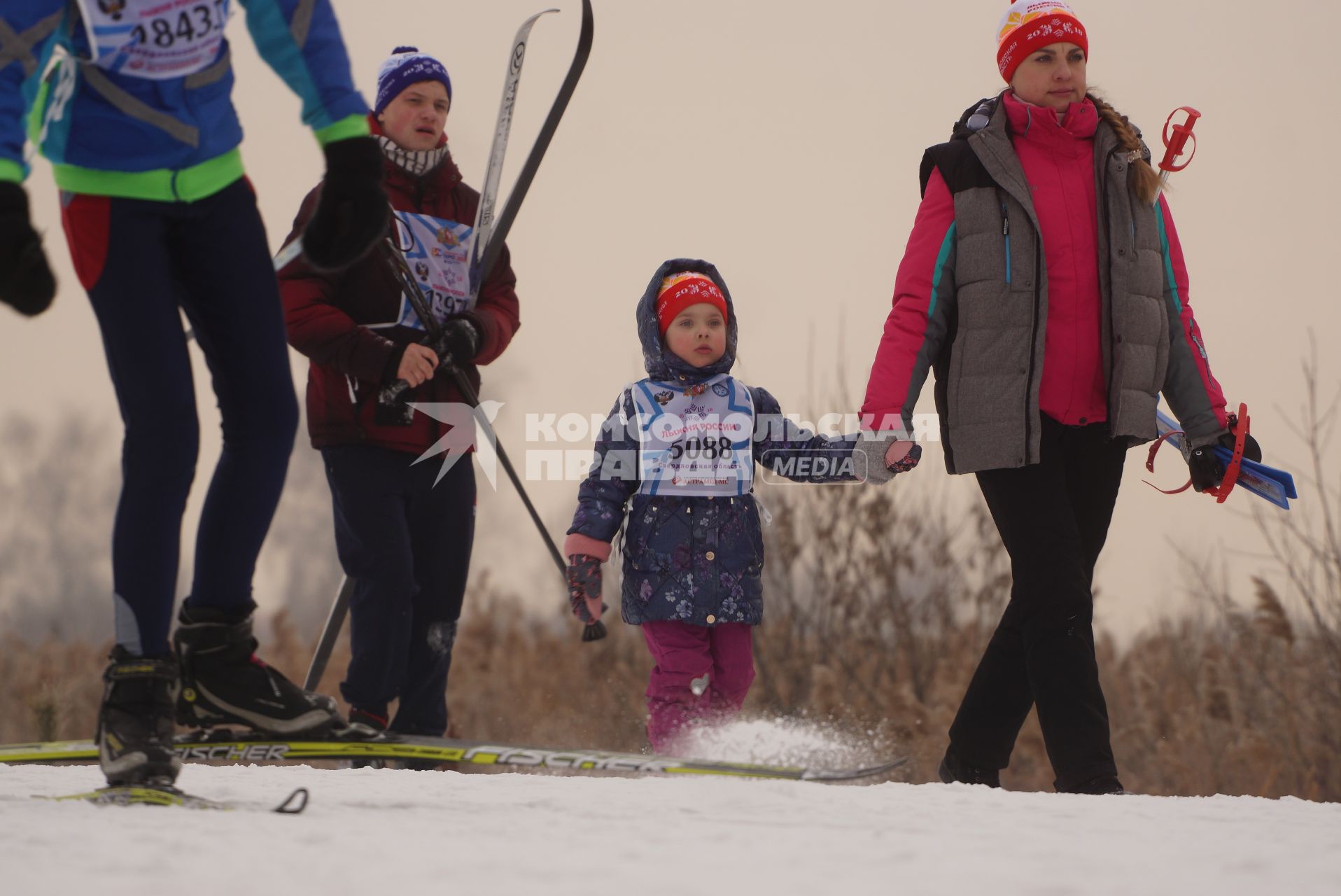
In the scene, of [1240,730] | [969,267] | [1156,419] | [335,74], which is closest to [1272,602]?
[1240,730]

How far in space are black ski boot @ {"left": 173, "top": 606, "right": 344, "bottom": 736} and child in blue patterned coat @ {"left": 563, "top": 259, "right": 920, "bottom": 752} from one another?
3.71ft

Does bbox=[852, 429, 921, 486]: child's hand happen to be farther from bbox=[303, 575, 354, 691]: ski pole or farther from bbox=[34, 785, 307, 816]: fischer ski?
bbox=[303, 575, 354, 691]: ski pole

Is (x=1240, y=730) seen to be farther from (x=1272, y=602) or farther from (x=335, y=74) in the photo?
(x=335, y=74)

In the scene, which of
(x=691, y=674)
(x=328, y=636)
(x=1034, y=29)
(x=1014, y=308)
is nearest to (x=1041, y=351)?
(x=1014, y=308)

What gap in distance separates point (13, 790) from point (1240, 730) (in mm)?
5641

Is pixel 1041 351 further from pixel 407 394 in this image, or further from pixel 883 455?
pixel 407 394

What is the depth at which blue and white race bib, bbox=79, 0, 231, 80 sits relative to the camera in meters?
2.13

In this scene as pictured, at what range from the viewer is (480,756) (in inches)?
129

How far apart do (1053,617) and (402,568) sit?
162 cm

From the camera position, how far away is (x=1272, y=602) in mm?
5812

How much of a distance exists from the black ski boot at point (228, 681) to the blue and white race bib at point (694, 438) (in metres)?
1.31

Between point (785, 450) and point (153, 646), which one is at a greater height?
point (785, 450)

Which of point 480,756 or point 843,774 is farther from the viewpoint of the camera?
point 480,756

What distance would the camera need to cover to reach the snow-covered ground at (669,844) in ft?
5.39
